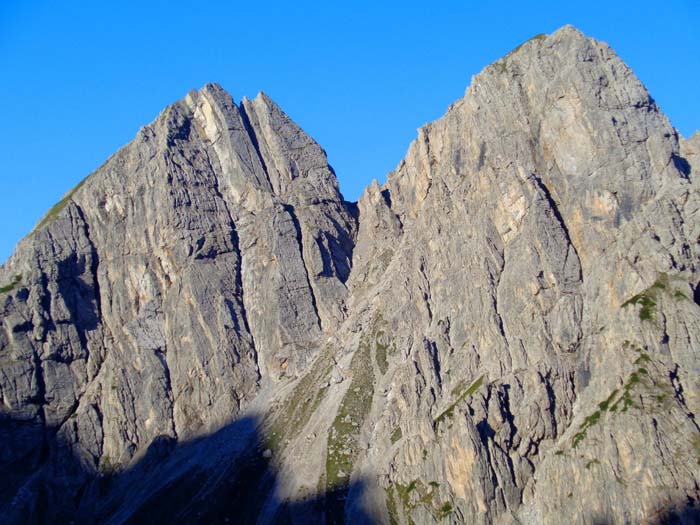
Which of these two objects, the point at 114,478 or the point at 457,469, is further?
the point at 114,478

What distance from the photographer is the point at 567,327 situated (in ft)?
506

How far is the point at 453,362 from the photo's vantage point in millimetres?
164500

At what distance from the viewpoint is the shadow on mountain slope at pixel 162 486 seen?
155125 mm

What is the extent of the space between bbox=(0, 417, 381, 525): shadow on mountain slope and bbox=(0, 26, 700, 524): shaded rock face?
451 mm

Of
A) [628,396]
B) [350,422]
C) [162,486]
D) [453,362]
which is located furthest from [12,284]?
[628,396]

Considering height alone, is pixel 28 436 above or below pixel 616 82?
below

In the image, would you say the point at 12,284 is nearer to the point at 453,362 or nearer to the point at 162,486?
the point at 162,486

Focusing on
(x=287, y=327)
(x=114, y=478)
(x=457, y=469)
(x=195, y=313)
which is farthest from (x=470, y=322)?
(x=114, y=478)

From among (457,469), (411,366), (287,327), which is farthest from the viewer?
(287,327)

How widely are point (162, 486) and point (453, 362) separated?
2285 inches

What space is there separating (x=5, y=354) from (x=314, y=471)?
7245 centimetres

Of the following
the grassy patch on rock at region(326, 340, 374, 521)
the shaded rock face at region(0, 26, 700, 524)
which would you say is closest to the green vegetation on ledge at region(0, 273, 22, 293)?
the shaded rock face at region(0, 26, 700, 524)

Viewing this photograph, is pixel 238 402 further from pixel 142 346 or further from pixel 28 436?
pixel 28 436

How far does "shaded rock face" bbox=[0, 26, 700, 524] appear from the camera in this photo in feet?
463
